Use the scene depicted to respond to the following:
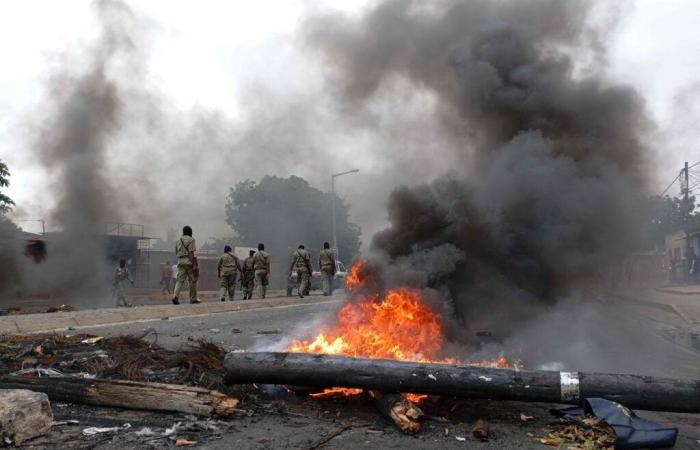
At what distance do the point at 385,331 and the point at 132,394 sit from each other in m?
2.73

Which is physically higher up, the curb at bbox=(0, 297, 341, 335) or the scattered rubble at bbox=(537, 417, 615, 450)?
the curb at bbox=(0, 297, 341, 335)

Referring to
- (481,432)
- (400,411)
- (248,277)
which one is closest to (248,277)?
(248,277)

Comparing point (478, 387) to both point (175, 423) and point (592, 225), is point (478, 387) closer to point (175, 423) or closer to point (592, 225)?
point (175, 423)

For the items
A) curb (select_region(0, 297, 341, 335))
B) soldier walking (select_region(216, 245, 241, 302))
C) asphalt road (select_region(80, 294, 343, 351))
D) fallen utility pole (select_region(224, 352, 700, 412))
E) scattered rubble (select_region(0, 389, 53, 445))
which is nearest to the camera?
scattered rubble (select_region(0, 389, 53, 445))

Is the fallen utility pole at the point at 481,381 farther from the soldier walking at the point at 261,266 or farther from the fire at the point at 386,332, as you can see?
the soldier walking at the point at 261,266

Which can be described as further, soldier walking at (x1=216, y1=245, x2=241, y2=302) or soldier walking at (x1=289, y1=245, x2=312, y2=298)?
soldier walking at (x1=289, y1=245, x2=312, y2=298)

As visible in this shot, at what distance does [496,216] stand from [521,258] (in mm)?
781

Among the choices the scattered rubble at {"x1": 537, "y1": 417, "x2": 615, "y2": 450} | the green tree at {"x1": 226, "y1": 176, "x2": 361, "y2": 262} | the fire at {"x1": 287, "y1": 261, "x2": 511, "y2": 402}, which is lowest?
the scattered rubble at {"x1": 537, "y1": 417, "x2": 615, "y2": 450}

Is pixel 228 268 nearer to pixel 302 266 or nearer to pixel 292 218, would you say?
pixel 302 266

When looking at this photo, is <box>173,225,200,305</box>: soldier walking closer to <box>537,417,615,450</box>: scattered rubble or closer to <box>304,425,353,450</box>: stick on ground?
<box>304,425,353,450</box>: stick on ground

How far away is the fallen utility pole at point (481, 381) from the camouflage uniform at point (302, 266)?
1208 centimetres

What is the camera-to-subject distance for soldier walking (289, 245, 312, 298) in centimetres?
1691

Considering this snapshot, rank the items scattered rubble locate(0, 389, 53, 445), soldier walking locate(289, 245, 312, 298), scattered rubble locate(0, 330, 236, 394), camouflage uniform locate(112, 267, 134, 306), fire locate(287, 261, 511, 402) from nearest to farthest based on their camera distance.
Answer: scattered rubble locate(0, 389, 53, 445) < scattered rubble locate(0, 330, 236, 394) < fire locate(287, 261, 511, 402) < camouflage uniform locate(112, 267, 134, 306) < soldier walking locate(289, 245, 312, 298)

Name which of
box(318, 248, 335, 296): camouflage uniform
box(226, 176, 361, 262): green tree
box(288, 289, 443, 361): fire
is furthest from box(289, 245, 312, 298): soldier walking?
box(226, 176, 361, 262): green tree
